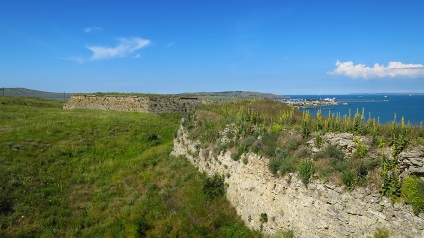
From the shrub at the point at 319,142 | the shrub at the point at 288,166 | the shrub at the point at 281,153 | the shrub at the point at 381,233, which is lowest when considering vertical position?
the shrub at the point at 381,233

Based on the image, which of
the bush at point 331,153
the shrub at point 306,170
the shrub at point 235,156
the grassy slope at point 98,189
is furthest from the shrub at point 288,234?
the shrub at point 235,156

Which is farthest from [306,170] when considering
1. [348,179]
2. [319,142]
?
[348,179]

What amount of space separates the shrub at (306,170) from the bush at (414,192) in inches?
119

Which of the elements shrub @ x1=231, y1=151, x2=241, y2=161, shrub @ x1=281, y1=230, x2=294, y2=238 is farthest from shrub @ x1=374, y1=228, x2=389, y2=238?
shrub @ x1=231, y1=151, x2=241, y2=161

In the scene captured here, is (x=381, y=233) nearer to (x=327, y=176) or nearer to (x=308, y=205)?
(x=327, y=176)

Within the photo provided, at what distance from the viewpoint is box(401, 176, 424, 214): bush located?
27.2 feet

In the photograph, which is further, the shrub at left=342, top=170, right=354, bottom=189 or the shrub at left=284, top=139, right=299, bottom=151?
the shrub at left=284, top=139, right=299, bottom=151

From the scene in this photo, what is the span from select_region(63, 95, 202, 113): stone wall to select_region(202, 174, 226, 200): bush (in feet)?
108

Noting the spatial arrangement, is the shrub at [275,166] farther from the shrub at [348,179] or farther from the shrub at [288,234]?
the shrub at [348,179]

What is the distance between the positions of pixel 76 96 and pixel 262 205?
170 feet

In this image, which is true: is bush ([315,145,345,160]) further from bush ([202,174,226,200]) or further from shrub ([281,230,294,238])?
bush ([202,174,226,200])

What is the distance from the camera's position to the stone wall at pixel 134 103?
4805 cm

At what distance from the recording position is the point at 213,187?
52.6 feet

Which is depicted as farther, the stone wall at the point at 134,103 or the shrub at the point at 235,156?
the stone wall at the point at 134,103
